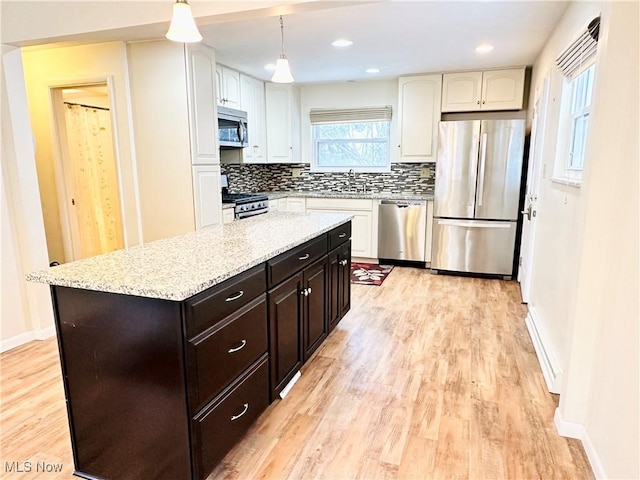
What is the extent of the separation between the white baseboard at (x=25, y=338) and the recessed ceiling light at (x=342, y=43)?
3159mm

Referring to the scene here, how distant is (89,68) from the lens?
3387mm

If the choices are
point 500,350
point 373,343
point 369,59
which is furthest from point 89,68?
point 500,350

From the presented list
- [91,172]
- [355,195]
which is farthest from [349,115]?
[91,172]

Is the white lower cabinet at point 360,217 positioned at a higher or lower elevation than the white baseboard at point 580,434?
higher

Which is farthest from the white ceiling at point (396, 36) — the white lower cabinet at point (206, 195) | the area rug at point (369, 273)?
the area rug at point (369, 273)

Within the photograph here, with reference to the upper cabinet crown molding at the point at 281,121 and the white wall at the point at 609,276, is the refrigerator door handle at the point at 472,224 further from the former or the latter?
the white wall at the point at 609,276

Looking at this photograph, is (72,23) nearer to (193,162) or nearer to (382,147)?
(193,162)

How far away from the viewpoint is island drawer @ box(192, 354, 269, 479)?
150cm

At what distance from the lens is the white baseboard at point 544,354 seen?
2258 millimetres

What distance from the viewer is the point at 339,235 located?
2869mm

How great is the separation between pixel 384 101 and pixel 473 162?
151 cm

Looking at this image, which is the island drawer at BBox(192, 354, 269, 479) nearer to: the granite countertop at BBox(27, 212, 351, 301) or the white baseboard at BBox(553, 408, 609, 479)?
the granite countertop at BBox(27, 212, 351, 301)

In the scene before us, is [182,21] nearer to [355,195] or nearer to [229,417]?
[229,417]

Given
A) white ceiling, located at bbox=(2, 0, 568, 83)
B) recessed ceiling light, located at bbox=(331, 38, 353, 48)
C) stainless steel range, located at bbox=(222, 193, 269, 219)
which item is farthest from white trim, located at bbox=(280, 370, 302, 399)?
recessed ceiling light, located at bbox=(331, 38, 353, 48)
